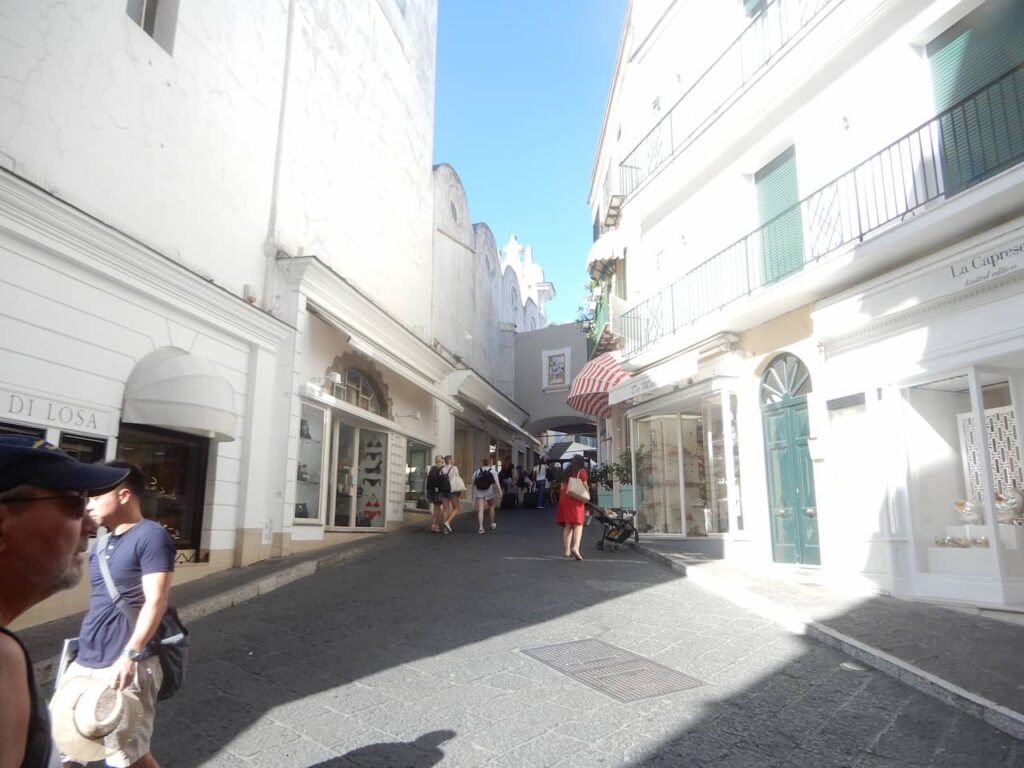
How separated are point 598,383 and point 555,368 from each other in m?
16.7

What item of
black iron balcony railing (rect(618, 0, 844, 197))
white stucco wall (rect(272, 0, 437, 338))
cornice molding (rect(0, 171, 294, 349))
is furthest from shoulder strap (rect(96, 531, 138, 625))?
black iron balcony railing (rect(618, 0, 844, 197))

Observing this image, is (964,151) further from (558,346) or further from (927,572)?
(558,346)

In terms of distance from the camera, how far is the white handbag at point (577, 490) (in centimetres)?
1119

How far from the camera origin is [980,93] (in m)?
8.07

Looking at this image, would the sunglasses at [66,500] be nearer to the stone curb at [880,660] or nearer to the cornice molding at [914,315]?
the stone curb at [880,660]

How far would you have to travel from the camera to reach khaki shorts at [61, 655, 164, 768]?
2.91 meters

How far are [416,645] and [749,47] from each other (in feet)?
36.2

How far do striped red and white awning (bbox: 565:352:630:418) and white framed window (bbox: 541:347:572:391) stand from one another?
14.9 metres

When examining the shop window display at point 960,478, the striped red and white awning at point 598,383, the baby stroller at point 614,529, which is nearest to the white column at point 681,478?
the baby stroller at point 614,529

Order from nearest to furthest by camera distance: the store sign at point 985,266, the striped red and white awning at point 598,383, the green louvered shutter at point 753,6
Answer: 1. the store sign at point 985,266
2. the green louvered shutter at point 753,6
3. the striped red and white awning at point 598,383

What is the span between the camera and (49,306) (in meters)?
7.47

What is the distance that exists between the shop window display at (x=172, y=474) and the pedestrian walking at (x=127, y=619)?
5.88m

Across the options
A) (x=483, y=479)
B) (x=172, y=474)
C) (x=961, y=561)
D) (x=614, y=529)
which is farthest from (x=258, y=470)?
(x=961, y=561)

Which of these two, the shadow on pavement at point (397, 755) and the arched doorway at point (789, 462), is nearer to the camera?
the shadow on pavement at point (397, 755)
